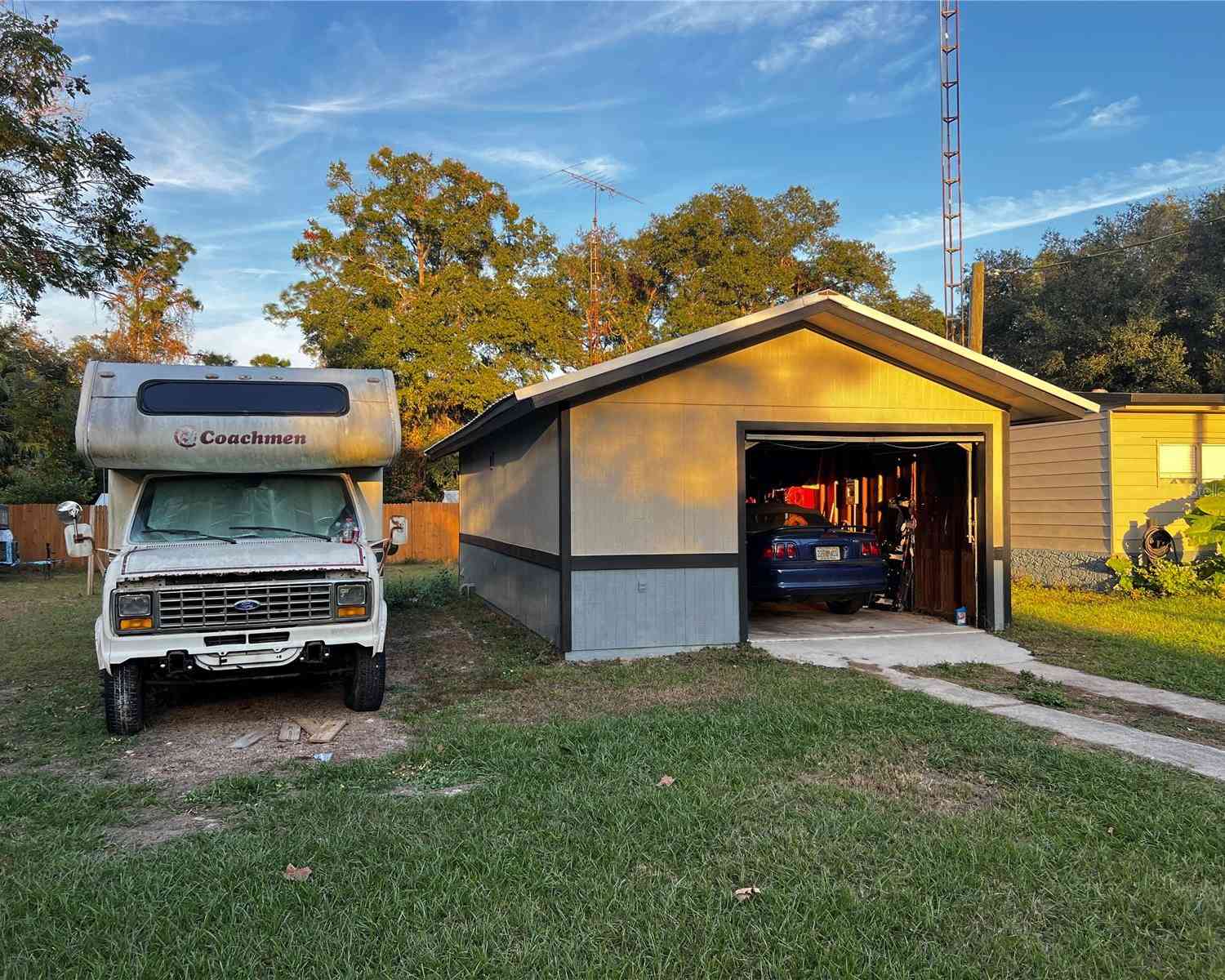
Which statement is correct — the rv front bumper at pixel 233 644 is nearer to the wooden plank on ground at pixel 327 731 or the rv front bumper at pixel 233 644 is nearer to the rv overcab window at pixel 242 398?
the wooden plank on ground at pixel 327 731

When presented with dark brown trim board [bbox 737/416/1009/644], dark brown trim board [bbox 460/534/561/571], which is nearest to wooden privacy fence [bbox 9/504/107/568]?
dark brown trim board [bbox 460/534/561/571]

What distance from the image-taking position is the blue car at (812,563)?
10703 millimetres

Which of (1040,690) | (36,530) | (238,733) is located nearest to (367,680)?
(238,733)

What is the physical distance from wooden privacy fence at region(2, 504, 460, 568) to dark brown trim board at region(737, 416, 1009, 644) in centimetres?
1215

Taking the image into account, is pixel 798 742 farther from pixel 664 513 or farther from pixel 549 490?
pixel 549 490

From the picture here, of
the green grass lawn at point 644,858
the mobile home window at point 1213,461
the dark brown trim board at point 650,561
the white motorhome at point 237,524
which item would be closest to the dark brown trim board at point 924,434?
the dark brown trim board at point 650,561

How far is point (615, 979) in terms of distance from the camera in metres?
2.96

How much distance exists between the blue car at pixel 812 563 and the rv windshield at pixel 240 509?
5.33 m

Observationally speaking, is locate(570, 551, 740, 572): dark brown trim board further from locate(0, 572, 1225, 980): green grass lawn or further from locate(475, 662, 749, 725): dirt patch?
locate(0, 572, 1225, 980): green grass lawn

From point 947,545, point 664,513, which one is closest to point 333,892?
point 664,513

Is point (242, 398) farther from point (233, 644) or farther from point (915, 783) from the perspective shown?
point (915, 783)

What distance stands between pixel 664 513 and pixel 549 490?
1272 millimetres

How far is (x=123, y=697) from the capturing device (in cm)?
620

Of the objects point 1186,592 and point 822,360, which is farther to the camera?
point 1186,592
